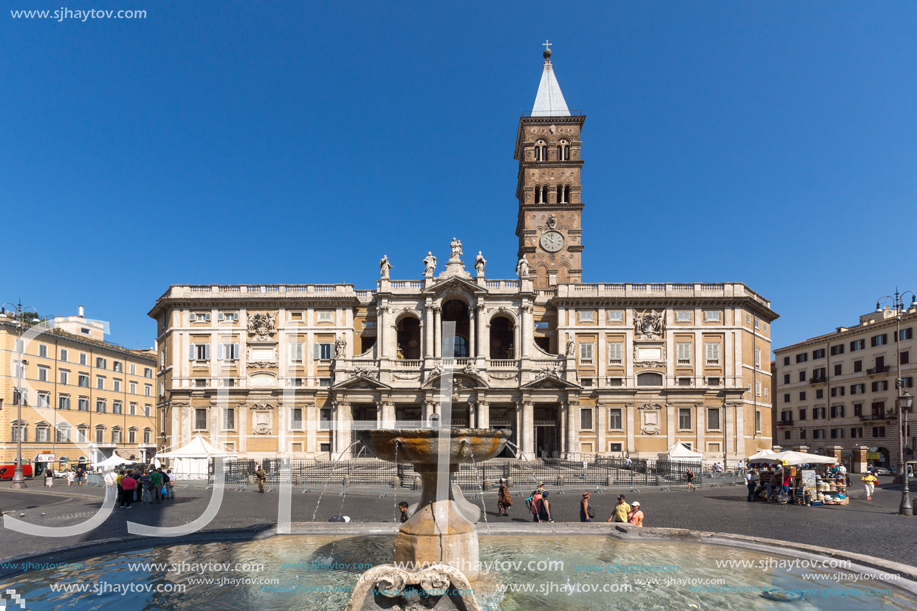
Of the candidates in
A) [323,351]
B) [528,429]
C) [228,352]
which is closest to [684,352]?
[528,429]

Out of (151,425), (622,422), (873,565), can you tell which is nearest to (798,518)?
(873,565)

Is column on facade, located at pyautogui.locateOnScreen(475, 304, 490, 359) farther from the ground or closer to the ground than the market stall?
farther from the ground

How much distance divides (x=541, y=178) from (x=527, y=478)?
101 feet

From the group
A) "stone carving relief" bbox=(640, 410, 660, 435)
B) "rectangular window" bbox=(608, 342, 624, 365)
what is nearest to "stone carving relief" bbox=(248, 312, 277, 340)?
"rectangular window" bbox=(608, 342, 624, 365)

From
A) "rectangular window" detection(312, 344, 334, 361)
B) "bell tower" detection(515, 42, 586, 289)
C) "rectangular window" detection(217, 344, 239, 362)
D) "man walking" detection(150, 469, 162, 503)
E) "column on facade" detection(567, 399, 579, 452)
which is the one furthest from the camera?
"bell tower" detection(515, 42, 586, 289)

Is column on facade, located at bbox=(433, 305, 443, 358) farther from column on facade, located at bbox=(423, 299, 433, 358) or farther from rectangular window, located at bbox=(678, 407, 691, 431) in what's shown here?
rectangular window, located at bbox=(678, 407, 691, 431)

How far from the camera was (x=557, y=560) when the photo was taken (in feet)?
35.3

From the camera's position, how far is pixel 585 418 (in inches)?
1766

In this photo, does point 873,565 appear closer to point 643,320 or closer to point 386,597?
point 386,597

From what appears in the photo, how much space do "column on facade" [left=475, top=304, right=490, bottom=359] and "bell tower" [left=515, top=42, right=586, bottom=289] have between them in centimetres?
847

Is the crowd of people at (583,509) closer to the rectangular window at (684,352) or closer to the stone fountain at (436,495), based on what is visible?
the stone fountain at (436,495)

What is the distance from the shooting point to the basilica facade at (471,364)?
43.7 meters

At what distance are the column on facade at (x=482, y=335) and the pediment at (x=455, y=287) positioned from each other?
3.97ft

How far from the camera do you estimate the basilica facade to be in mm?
43688
